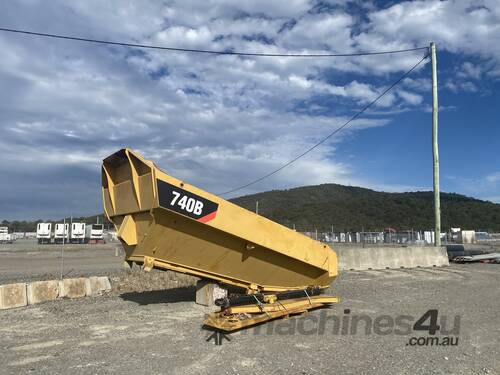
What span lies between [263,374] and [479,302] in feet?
22.8

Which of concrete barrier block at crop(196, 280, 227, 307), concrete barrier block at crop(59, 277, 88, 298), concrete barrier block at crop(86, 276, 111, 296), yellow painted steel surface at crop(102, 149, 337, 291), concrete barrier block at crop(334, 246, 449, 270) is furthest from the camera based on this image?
concrete barrier block at crop(334, 246, 449, 270)

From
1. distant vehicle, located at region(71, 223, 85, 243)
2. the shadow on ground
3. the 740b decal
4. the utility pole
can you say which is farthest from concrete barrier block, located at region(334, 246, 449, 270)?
→ distant vehicle, located at region(71, 223, 85, 243)

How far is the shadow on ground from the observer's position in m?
10.5

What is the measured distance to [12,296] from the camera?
9.88 meters

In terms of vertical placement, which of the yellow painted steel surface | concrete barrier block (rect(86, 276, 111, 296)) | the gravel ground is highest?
the yellow painted steel surface

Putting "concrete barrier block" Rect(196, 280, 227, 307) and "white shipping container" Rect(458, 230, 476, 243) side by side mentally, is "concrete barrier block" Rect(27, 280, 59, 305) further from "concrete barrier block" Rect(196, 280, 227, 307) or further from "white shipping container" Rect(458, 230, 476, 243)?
"white shipping container" Rect(458, 230, 476, 243)

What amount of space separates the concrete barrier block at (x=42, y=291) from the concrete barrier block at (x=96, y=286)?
2.86 ft

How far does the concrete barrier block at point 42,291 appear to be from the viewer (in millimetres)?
10320

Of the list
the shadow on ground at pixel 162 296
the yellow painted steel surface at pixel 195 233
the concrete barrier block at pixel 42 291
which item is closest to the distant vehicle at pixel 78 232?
the shadow on ground at pixel 162 296

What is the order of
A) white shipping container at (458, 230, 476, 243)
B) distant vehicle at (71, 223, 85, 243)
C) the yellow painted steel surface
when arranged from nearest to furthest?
1. the yellow painted steel surface
2. white shipping container at (458, 230, 476, 243)
3. distant vehicle at (71, 223, 85, 243)

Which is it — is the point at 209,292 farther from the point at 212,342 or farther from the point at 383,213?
the point at 383,213

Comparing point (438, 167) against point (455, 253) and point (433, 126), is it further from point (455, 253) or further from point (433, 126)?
point (455, 253)

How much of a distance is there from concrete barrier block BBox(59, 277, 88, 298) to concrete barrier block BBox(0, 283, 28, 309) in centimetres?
98

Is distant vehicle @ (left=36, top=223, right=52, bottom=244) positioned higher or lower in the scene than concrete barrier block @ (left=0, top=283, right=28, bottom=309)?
higher
